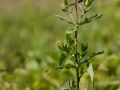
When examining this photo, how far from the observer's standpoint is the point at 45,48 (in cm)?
461

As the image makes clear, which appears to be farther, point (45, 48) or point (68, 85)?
point (45, 48)

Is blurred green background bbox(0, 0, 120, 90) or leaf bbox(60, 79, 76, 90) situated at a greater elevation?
blurred green background bbox(0, 0, 120, 90)

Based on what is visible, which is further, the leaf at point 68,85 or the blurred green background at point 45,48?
the blurred green background at point 45,48

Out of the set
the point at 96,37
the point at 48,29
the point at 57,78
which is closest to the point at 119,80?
the point at 57,78

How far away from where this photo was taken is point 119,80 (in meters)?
3.09

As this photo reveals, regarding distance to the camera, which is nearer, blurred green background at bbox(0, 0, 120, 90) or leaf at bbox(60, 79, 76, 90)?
leaf at bbox(60, 79, 76, 90)

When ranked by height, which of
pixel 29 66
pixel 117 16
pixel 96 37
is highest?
pixel 117 16

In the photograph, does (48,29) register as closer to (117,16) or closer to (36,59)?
(117,16)

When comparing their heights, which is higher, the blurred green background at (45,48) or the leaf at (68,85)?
the blurred green background at (45,48)

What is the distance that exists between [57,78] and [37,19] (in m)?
2.19

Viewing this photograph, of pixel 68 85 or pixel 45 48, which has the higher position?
pixel 45 48

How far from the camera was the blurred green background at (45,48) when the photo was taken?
3.23 meters

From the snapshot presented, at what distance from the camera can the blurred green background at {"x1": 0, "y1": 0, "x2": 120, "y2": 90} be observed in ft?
10.6

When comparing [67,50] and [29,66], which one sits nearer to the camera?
[67,50]
